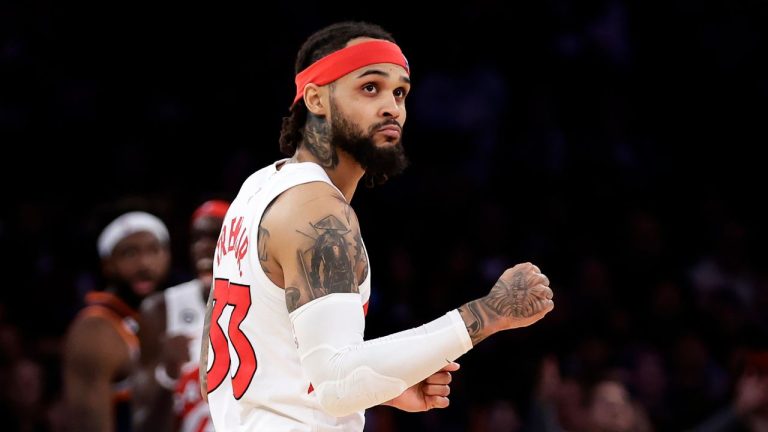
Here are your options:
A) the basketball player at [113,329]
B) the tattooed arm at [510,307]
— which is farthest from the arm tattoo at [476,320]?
the basketball player at [113,329]

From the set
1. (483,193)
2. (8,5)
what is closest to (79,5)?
(8,5)

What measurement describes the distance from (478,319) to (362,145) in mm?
587

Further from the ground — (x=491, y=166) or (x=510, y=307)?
(x=491, y=166)

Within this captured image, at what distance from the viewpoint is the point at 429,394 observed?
10.2ft

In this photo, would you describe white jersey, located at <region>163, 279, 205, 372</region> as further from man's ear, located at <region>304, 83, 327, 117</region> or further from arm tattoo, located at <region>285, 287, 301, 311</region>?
arm tattoo, located at <region>285, 287, 301, 311</region>

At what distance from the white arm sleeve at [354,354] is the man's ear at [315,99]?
617mm

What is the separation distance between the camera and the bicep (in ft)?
9.28

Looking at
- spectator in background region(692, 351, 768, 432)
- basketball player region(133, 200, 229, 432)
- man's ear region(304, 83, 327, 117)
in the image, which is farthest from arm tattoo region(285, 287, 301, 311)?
spectator in background region(692, 351, 768, 432)

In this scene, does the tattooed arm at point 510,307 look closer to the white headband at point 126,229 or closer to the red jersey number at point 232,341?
the red jersey number at point 232,341

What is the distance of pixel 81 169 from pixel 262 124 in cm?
133

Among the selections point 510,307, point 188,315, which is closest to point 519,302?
point 510,307

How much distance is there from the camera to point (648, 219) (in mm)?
8680

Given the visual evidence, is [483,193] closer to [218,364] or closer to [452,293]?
[452,293]

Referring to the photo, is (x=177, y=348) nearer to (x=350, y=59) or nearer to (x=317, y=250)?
(x=350, y=59)
